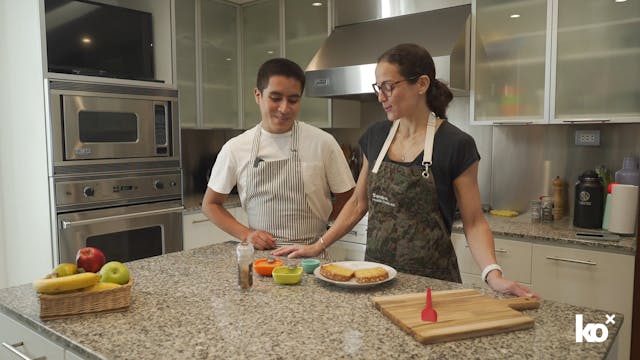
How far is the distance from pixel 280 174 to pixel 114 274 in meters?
0.80

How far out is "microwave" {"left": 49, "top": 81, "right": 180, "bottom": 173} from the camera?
2.74 metres

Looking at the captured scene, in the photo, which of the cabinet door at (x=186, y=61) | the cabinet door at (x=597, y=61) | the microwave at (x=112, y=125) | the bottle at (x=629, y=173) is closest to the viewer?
the cabinet door at (x=597, y=61)

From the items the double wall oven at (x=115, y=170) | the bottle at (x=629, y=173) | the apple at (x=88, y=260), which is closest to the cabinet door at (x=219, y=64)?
the double wall oven at (x=115, y=170)

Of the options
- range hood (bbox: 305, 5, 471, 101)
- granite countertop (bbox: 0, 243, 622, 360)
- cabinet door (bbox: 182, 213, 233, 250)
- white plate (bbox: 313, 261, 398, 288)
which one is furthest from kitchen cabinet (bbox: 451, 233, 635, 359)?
cabinet door (bbox: 182, 213, 233, 250)

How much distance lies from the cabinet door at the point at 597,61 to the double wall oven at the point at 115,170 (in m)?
2.38

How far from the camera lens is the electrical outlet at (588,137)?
283 centimetres

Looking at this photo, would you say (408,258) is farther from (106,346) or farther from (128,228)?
(128,228)

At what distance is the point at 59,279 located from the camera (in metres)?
1.22

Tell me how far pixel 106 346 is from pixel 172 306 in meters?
0.23

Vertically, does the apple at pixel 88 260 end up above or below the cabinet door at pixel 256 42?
below

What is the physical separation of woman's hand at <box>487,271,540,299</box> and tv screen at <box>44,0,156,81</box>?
8.33 feet

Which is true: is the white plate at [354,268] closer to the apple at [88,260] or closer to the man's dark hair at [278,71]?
the apple at [88,260]

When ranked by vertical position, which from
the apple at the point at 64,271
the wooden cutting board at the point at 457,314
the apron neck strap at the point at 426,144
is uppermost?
the apron neck strap at the point at 426,144

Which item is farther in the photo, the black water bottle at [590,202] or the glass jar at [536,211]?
the glass jar at [536,211]
